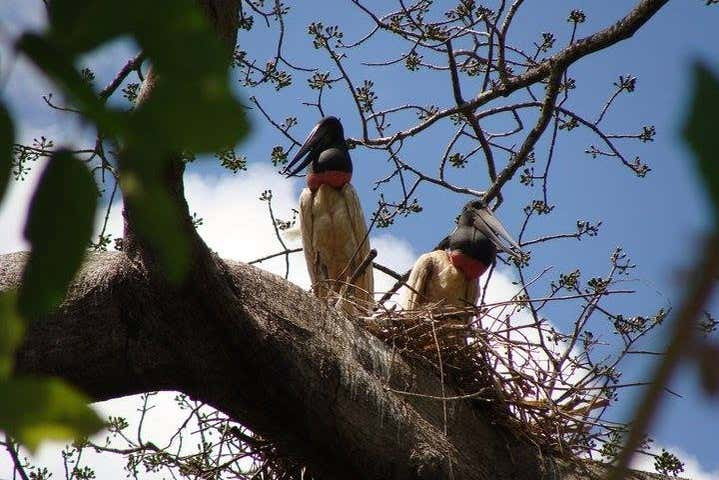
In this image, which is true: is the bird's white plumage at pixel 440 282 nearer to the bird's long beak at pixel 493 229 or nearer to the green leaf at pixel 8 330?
the bird's long beak at pixel 493 229

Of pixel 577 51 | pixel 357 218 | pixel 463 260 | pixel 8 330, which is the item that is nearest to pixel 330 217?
pixel 357 218

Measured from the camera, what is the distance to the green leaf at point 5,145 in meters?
0.56

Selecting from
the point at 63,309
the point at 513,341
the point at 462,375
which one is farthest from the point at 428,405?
the point at 63,309

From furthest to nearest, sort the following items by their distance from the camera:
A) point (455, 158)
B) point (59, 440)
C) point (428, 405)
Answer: point (455, 158) → point (428, 405) → point (59, 440)

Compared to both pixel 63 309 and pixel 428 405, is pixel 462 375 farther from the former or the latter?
pixel 63 309

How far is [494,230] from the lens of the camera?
23.3 feet

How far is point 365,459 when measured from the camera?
13.4 feet

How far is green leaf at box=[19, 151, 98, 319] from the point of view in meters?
0.55

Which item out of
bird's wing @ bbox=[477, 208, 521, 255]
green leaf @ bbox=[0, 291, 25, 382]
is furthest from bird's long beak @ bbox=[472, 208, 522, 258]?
green leaf @ bbox=[0, 291, 25, 382]

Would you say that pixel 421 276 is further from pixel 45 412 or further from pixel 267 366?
pixel 45 412

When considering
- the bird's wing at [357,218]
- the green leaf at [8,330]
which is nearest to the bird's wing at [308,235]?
the bird's wing at [357,218]

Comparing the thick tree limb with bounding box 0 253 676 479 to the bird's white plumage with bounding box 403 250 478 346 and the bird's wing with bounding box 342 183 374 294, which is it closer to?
the bird's white plumage with bounding box 403 250 478 346

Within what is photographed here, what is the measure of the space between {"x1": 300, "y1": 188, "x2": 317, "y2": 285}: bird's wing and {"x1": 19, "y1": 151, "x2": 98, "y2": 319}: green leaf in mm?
6327

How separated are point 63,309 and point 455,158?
3.68m
